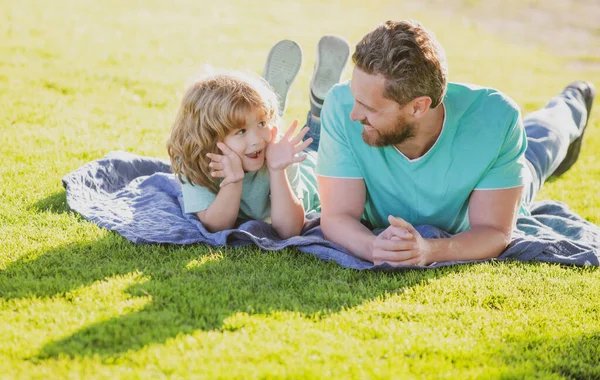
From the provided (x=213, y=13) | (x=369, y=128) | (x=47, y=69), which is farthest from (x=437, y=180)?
(x=213, y=13)

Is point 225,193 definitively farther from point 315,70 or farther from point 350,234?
point 315,70

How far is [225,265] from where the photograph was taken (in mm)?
3855

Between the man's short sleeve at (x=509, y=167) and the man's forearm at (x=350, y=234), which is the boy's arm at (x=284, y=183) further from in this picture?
the man's short sleeve at (x=509, y=167)

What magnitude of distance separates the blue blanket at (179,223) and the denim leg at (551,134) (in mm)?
267

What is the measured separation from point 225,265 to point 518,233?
1.82 meters

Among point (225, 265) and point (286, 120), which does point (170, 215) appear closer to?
point (225, 265)

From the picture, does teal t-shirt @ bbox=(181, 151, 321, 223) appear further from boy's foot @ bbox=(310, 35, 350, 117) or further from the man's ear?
boy's foot @ bbox=(310, 35, 350, 117)

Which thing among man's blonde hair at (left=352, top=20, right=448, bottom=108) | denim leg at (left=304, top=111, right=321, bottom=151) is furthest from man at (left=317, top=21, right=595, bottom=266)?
denim leg at (left=304, top=111, right=321, bottom=151)

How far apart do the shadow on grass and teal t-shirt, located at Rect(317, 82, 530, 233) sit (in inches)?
17.6

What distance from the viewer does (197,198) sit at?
437 cm

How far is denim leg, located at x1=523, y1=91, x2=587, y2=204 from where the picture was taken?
5282 millimetres

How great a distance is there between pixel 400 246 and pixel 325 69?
222 centimetres

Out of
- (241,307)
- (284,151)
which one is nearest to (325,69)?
(284,151)

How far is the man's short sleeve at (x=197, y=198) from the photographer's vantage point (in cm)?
436
